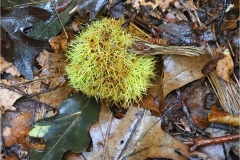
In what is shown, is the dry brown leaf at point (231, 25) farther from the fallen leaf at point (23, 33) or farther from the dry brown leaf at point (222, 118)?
the fallen leaf at point (23, 33)

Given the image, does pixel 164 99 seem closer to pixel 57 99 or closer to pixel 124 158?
pixel 124 158

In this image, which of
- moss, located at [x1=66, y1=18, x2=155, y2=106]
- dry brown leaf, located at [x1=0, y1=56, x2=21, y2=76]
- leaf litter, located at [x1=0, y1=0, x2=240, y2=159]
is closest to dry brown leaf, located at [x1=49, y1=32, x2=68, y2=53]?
leaf litter, located at [x1=0, y1=0, x2=240, y2=159]

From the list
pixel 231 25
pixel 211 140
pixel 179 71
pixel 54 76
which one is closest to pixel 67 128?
pixel 54 76

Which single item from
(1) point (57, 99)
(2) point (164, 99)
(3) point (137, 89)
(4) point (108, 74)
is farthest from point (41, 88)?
(2) point (164, 99)

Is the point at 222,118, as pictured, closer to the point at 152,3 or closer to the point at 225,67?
the point at 225,67

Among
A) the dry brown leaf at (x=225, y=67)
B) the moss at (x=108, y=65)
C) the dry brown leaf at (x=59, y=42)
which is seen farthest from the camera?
the dry brown leaf at (x=59, y=42)

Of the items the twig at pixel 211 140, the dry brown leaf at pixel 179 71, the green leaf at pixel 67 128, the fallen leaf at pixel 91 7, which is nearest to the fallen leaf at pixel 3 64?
the green leaf at pixel 67 128
